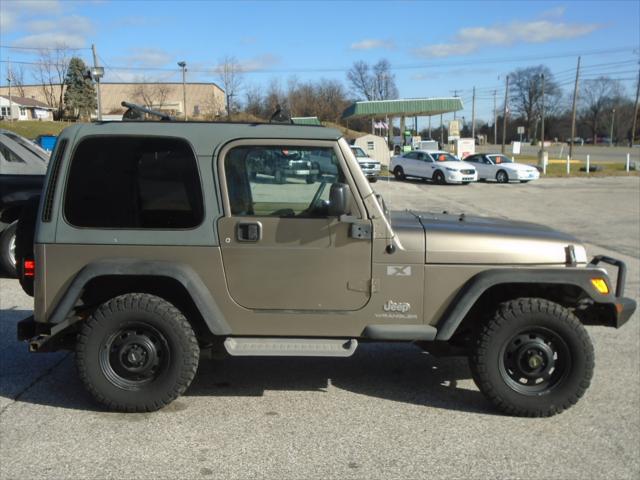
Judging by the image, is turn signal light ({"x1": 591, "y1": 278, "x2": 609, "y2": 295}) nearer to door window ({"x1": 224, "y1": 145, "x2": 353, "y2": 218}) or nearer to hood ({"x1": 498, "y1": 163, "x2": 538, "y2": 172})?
door window ({"x1": 224, "y1": 145, "x2": 353, "y2": 218})

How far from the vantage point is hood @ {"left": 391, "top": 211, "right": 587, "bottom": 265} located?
3.98 meters

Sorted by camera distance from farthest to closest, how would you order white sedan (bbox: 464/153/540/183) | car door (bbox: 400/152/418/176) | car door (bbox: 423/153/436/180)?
1. car door (bbox: 400/152/418/176)
2. car door (bbox: 423/153/436/180)
3. white sedan (bbox: 464/153/540/183)

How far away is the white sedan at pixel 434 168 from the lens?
29334mm

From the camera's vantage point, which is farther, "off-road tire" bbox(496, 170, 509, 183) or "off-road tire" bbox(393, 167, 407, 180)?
"off-road tire" bbox(393, 167, 407, 180)

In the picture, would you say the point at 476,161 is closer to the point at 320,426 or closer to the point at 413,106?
the point at 413,106

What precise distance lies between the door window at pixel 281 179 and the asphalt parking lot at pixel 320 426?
1397mm

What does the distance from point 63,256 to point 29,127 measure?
64.6 m

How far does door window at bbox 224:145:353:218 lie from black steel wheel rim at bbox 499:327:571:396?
158cm

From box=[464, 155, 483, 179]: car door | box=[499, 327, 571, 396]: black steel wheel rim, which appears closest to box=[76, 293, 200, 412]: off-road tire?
box=[499, 327, 571, 396]: black steel wheel rim

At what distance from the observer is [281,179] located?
4.00 metres

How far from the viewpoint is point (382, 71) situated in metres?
88.7

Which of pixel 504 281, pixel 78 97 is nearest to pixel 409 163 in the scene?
pixel 504 281

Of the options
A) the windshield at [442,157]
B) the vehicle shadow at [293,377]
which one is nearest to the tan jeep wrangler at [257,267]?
the vehicle shadow at [293,377]

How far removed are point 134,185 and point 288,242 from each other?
1106 millimetres
